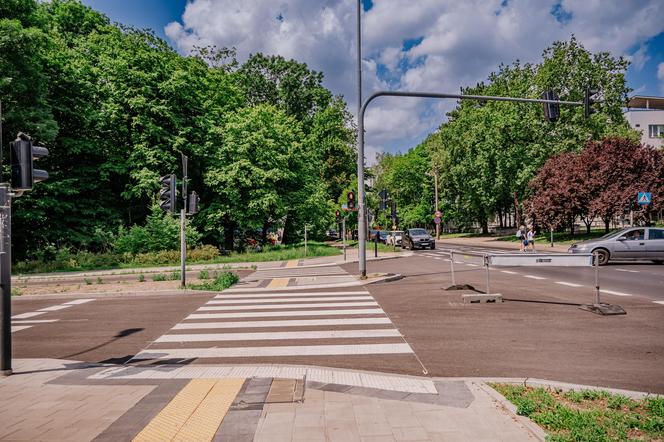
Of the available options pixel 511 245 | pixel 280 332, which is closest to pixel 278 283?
pixel 280 332

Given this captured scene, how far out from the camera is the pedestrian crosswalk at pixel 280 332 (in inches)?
252

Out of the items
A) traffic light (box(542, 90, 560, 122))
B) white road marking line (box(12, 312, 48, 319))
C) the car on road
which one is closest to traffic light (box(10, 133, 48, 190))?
white road marking line (box(12, 312, 48, 319))

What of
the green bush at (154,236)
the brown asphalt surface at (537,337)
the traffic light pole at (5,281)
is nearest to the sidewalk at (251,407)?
the traffic light pole at (5,281)

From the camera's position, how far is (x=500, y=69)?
170ft

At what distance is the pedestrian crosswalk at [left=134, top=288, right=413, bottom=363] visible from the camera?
6406 mm

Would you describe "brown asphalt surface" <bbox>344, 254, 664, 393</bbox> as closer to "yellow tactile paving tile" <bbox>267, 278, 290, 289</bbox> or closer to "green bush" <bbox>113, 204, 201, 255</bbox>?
"yellow tactile paving tile" <bbox>267, 278, 290, 289</bbox>

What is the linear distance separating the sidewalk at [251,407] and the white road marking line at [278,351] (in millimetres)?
906

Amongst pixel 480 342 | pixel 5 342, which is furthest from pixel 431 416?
pixel 5 342

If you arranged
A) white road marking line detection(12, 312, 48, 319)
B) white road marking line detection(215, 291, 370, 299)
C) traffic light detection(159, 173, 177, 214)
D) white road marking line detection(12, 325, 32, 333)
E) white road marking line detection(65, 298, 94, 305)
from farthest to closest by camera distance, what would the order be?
traffic light detection(159, 173, 177, 214)
white road marking line detection(215, 291, 370, 299)
white road marking line detection(65, 298, 94, 305)
white road marking line detection(12, 312, 48, 319)
white road marking line detection(12, 325, 32, 333)

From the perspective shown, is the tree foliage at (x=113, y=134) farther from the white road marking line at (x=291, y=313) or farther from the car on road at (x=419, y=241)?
the white road marking line at (x=291, y=313)

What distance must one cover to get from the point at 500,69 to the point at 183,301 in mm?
52601

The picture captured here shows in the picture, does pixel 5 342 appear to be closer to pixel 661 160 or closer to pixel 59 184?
pixel 59 184

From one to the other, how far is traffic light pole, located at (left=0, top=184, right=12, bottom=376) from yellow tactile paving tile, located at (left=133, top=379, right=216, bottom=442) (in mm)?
2654

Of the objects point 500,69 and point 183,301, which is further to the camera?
point 500,69
